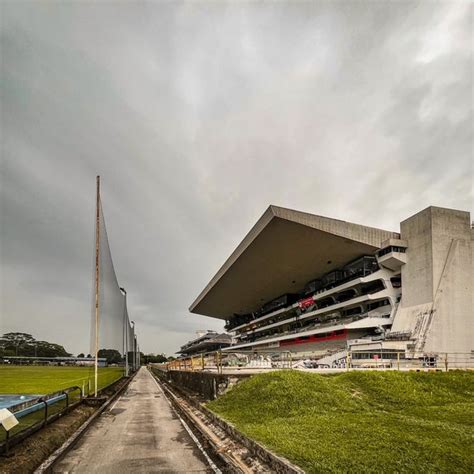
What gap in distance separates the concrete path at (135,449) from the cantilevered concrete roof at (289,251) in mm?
33455

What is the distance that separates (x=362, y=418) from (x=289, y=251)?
1756 inches

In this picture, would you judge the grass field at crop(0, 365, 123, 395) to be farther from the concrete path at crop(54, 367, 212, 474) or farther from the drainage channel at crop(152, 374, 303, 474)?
the drainage channel at crop(152, 374, 303, 474)

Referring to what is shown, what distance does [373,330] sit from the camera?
48.2 m

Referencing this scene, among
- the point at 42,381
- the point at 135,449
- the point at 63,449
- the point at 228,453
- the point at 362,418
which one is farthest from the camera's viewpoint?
the point at 42,381

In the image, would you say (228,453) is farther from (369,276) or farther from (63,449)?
(369,276)

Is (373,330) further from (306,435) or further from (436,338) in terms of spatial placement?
(306,435)

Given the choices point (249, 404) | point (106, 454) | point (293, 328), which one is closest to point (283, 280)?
point (293, 328)

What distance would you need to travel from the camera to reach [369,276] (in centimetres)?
4747

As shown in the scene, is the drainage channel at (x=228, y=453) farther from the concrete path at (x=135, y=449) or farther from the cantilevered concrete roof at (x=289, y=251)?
the cantilevered concrete roof at (x=289, y=251)

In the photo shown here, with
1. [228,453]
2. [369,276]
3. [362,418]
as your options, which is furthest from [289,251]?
[228,453]

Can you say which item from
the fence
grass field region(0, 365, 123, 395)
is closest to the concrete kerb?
the fence

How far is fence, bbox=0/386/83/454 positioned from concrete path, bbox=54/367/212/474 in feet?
3.39

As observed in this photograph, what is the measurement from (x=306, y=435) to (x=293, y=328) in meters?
68.3

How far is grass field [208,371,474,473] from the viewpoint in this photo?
20.7 ft
